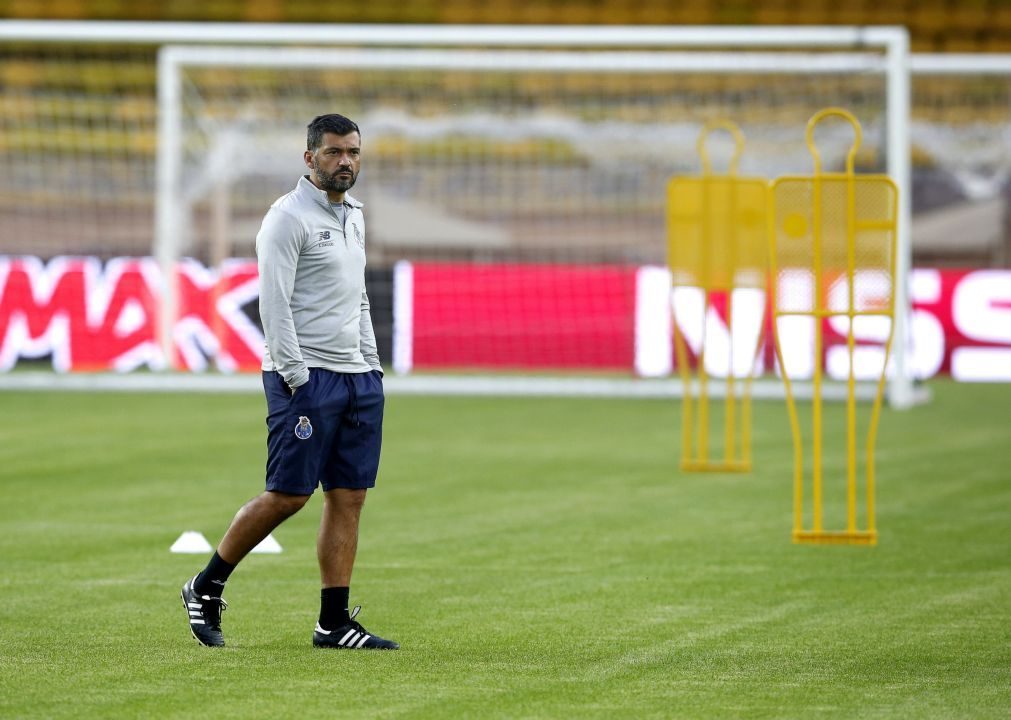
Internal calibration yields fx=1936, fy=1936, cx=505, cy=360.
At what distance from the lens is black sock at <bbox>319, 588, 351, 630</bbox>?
687 centimetres

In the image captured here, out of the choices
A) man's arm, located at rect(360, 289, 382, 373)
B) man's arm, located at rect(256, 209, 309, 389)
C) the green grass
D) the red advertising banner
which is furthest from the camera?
the red advertising banner

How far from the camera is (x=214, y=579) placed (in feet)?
22.6

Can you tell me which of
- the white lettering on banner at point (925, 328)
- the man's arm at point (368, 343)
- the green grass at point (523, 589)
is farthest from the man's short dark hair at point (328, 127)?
the white lettering on banner at point (925, 328)

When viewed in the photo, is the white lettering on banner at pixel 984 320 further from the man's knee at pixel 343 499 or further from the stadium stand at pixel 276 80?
the man's knee at pixel 343 499

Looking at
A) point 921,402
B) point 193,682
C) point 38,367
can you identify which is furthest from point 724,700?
point 38,367

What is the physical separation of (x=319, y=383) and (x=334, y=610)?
81 cm

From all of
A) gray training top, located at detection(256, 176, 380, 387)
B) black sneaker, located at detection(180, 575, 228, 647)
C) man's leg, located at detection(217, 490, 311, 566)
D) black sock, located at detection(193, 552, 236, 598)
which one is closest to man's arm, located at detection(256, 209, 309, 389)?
gray training top, located at detection(256, 176, 380, 387)

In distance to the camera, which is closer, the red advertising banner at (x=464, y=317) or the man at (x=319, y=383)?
the man at (x=319, y=383)

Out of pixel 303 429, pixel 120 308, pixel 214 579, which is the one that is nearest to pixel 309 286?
pixel 303 429

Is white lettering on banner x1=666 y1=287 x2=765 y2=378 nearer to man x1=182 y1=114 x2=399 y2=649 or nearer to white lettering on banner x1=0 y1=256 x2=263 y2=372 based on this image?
white lettering on banner x1=0 y1=256 x2=263 y2=372

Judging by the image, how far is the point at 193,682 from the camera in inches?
244

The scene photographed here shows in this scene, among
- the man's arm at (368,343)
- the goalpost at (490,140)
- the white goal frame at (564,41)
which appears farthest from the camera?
the goalpost at (490,140)

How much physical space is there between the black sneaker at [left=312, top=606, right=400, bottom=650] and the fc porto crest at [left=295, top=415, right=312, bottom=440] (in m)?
0.66

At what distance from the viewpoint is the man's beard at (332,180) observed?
6750 mm
